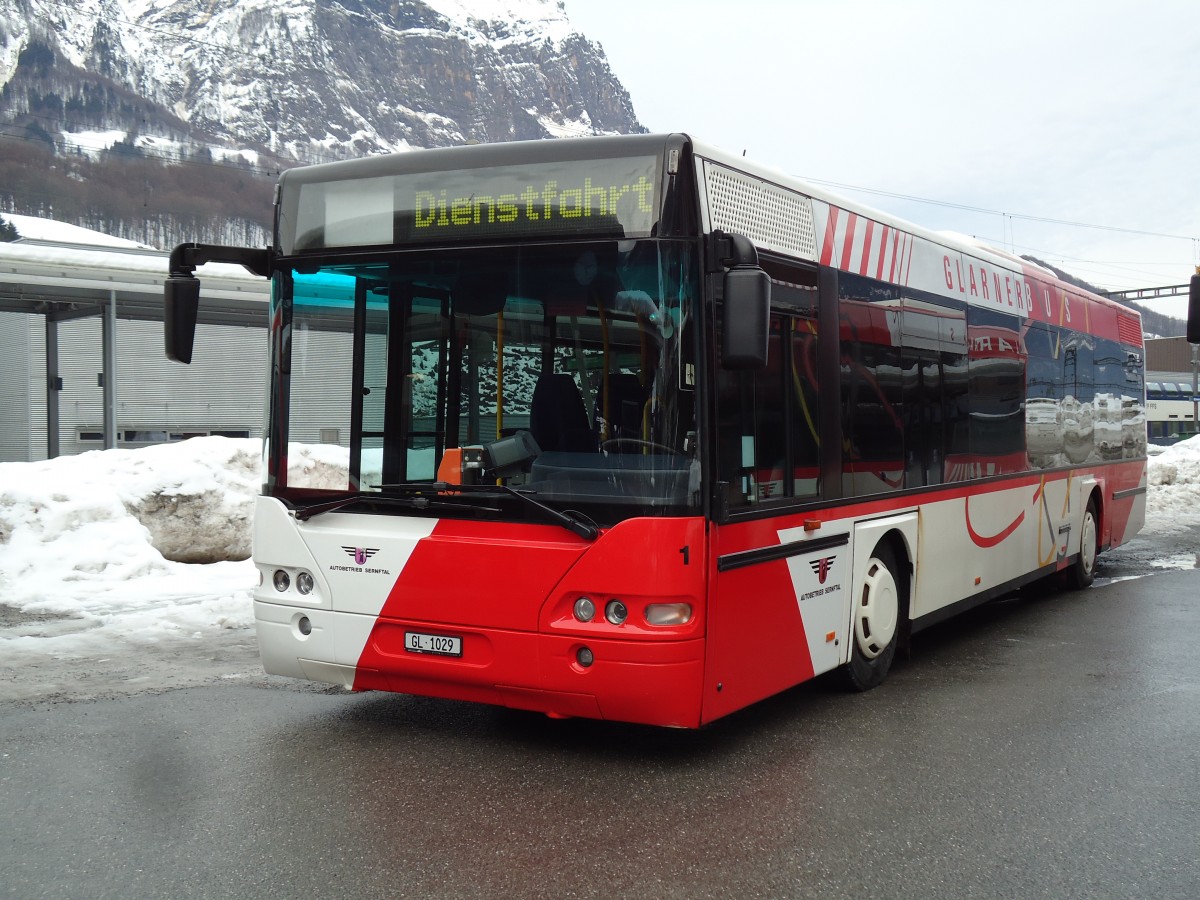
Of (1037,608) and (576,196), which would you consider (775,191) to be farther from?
(1037,608)

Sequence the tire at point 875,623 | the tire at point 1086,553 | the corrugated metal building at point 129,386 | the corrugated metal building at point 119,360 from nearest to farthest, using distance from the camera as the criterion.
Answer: the tire at point 875,623 → the tire at point 1086,553 → the corrugated metal building at point 119,360 → the corrugated metal building at point 129,386

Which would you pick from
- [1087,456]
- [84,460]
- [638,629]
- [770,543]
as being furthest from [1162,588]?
[84,460]

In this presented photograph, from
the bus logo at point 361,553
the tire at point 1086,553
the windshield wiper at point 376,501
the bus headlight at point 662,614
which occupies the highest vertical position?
the windshield wiper at point 376,501

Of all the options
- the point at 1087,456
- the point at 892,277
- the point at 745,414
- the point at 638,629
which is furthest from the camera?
the point at 1087,456

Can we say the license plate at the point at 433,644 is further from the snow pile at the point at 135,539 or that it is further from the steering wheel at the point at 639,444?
the snow pile at the point at 135,539

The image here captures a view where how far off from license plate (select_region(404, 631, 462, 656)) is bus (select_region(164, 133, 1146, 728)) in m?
0.01

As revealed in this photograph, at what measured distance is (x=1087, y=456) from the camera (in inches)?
471

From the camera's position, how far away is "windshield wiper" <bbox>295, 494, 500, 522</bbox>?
5652 mm

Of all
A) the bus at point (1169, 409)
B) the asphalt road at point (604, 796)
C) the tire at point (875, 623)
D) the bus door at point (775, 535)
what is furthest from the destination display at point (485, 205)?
the bus at point (1169, 409)

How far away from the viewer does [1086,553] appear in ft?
39.9

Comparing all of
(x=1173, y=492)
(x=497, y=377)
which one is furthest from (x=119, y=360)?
(x=497, y=377)

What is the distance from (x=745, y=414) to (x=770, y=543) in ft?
2.22

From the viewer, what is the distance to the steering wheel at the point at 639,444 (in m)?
5.36

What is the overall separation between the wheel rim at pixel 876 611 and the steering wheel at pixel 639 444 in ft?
7.35
